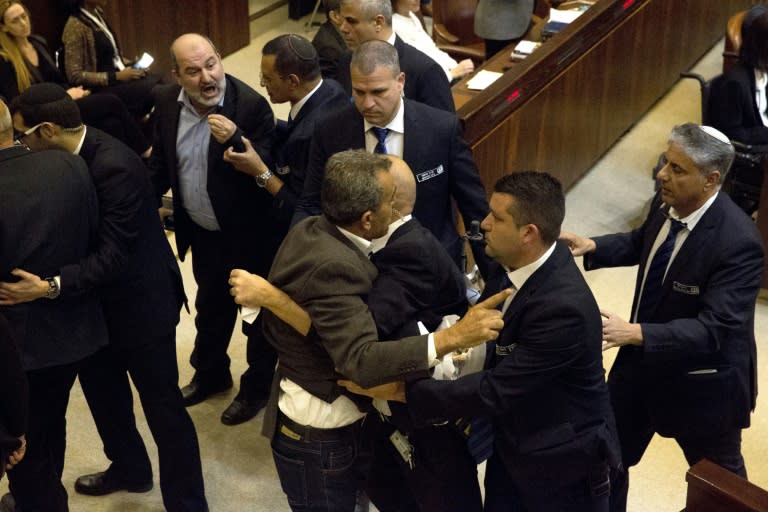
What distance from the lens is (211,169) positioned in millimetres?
3814

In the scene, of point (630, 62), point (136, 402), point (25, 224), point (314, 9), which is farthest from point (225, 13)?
point (25, 224)

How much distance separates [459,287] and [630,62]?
4162 millimetres

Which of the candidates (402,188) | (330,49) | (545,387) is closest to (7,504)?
(402,188)

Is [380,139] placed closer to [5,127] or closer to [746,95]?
[5,127]

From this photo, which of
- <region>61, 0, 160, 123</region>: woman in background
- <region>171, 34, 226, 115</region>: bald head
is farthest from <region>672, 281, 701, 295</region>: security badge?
<region>61, 0, 160, 123</region>: woman in background

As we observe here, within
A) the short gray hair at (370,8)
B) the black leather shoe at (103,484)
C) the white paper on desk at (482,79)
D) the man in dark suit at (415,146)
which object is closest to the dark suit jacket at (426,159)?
the man in dark suit at (415,146)

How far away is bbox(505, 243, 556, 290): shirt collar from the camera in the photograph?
2727mm

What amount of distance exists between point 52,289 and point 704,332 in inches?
77.0

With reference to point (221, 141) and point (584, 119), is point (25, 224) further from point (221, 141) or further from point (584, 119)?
point (584, 119)

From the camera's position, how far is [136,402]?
15.0 ft

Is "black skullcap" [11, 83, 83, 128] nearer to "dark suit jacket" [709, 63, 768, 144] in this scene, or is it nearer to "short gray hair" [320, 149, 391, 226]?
"short gray hair" [320, 149, 391, 226]

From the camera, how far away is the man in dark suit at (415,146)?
3.53 meters

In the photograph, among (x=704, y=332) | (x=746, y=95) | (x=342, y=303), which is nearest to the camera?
(x=342, y=303)

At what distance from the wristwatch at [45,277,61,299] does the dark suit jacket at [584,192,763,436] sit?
5.79 feet
